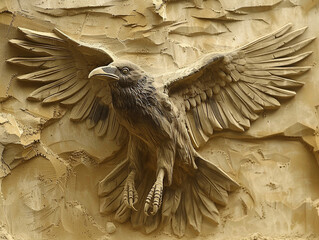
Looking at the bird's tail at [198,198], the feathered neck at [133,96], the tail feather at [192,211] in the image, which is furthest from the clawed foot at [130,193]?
the feathered neck at [133,96]

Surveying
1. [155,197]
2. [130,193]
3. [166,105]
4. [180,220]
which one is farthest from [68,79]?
[180,220]

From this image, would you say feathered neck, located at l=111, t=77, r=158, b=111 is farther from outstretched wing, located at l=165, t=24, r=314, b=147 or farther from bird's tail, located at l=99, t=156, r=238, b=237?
bird's tail, located at l=99, t=156, r=238, b=237

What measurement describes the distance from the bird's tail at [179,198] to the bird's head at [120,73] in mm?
588

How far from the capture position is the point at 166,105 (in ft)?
15.8

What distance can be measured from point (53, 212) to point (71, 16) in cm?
132

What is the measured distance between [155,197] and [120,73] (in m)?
0.79

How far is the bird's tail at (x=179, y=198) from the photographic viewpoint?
16.4ft

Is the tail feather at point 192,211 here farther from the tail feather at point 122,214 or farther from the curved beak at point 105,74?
the curved beak at point 105,74

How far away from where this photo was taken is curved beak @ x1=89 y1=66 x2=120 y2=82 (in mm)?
4664

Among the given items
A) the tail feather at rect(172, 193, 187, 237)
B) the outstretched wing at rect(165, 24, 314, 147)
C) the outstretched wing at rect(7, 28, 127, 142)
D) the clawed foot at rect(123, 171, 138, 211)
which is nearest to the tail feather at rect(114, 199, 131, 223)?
the clawed foot at rect(123, 171, 138, 211)

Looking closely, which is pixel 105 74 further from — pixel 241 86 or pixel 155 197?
pixel 241 86

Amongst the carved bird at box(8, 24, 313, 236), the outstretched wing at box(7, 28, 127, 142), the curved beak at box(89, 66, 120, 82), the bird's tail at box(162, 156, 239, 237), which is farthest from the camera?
the outstretched wing at box(7, 28, 127, 142)

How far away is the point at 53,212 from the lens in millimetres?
5020

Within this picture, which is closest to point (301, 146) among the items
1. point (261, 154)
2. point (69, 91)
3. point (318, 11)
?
point (261, 154)
